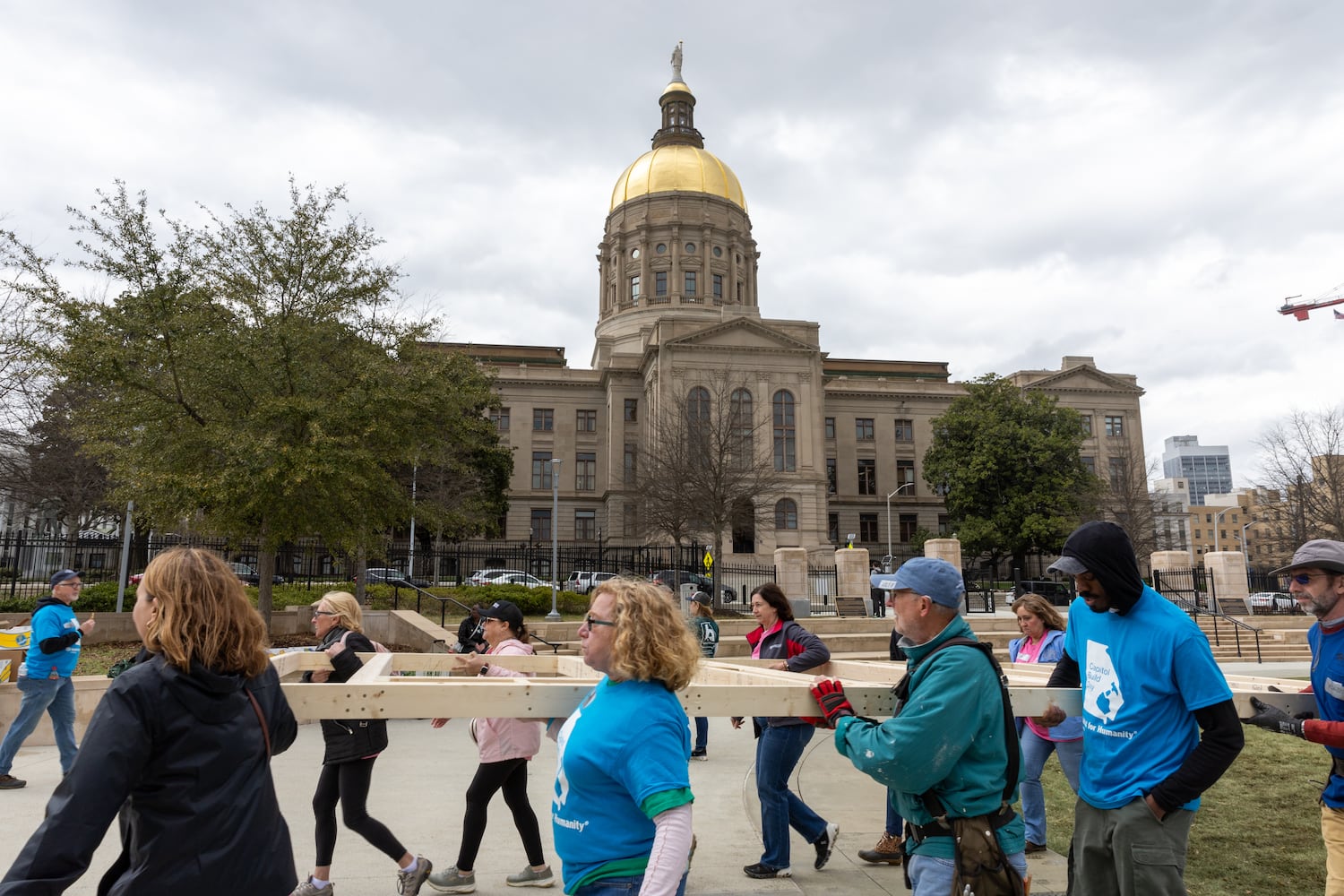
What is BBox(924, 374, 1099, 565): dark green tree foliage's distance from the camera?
52188mm

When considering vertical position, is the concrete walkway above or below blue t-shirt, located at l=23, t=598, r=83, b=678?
below

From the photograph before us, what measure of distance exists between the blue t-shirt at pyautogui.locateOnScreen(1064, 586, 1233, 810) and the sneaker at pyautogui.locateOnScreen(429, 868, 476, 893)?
3.79 metres

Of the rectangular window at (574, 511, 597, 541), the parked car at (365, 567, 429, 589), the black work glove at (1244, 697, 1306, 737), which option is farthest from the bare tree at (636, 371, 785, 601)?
the black work glove at (1244, 697, 1306, 737)

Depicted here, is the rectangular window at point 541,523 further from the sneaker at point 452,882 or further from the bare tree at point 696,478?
the sneaker at point 452,882

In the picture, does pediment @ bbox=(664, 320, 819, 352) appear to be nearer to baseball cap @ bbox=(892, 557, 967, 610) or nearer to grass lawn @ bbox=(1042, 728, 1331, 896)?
grass lawn @ bbox=(1042, 728, 1331, 896)

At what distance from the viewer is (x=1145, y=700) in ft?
10.3

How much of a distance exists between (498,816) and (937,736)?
5.75 meters

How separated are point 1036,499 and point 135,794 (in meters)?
56.0

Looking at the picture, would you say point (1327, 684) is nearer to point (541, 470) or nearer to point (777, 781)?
Answer: point (777, 781)

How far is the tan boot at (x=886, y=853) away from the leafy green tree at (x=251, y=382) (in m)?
11.6

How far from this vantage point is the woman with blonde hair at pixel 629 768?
2428mm

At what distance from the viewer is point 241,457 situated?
1452cm

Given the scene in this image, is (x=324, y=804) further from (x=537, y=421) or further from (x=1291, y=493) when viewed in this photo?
(x=537, y=421)

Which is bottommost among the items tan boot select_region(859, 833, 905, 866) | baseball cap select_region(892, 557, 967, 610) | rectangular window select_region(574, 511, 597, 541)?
tan boot select_region(859, 833, 905, 866)
